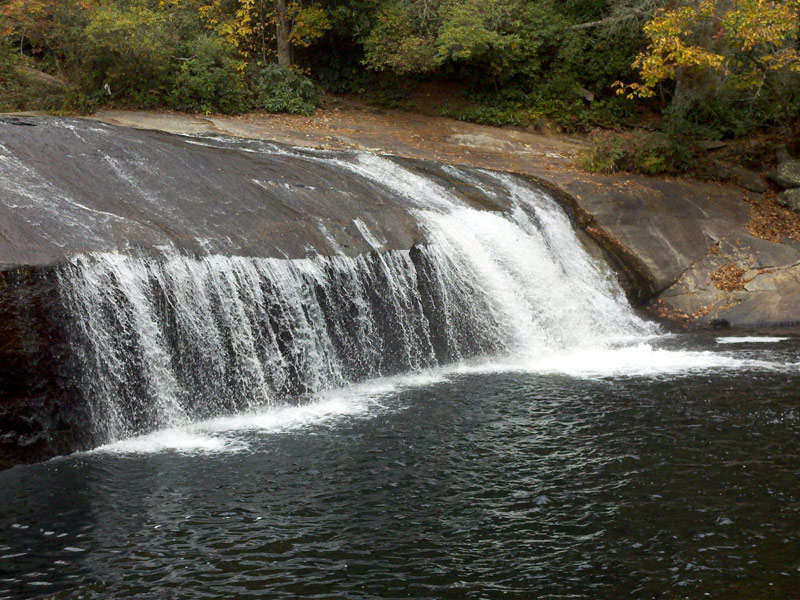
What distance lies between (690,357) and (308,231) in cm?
547

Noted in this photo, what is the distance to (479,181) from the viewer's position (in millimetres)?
14930

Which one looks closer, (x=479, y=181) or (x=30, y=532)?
(x=30, y=532)

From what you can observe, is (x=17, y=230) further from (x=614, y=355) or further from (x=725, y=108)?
(x=725, y=108)

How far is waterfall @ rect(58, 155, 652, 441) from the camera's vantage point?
8.84m

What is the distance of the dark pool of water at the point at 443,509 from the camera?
5645 millimetres

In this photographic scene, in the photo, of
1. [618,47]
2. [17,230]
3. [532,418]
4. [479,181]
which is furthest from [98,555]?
[618,47]

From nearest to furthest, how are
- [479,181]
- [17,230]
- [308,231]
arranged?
[17,230], [308,231], [479,181]

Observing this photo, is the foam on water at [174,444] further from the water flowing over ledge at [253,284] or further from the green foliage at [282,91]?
the green foliage at [282,91]

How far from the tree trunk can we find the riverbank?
3.32 m

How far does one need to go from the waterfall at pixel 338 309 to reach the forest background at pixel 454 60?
162 inches

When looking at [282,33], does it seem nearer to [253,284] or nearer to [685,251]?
[685,251]

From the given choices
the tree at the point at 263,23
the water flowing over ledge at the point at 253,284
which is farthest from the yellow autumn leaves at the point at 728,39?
the tree at the point at 263,23

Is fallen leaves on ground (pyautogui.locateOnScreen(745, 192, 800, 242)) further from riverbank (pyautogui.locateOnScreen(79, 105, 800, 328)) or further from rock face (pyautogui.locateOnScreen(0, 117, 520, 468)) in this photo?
rock face (pyautogui.locateOnScreen(0, 117, 520, 468))

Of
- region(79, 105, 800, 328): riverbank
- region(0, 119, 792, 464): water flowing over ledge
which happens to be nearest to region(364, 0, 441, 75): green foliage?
region(79, 105, 800, 328): riverbank
